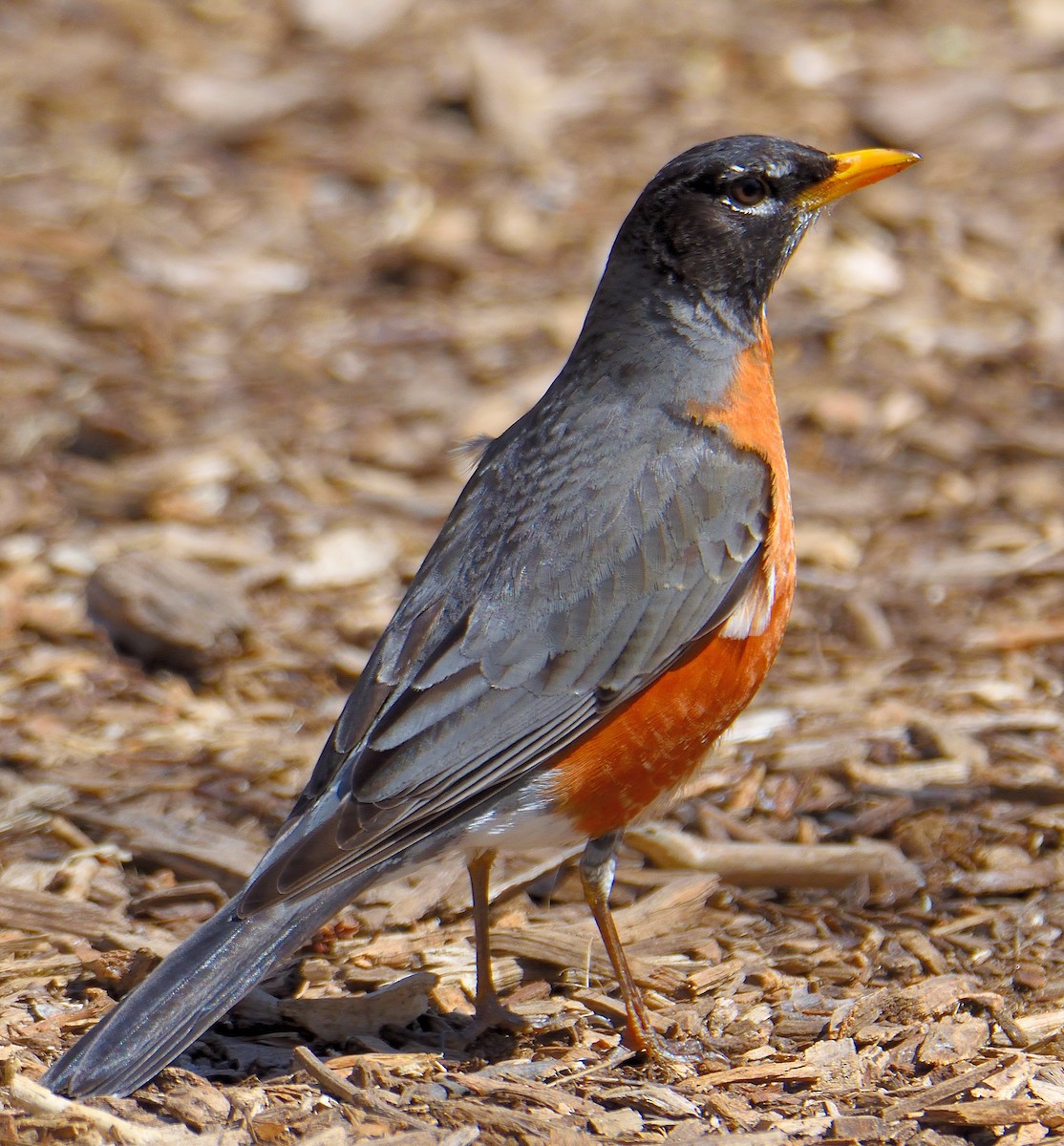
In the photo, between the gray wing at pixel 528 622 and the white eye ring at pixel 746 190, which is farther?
the white eye ring at pixel 746 190

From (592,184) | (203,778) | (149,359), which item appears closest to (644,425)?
(203,778)

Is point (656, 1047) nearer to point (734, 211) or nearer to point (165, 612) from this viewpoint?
point (734, 211)

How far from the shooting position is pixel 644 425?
16.2 feet

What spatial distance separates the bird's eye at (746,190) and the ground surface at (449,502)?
1.88m

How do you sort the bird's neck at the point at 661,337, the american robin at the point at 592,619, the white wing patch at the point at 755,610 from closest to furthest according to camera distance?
1. the american robin at the point at 592,619
2. the white wing patch at the point at 755,610
3. the bird's neck at the point at 661,337

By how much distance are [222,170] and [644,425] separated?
16.7 ft

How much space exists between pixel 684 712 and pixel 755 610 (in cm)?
38

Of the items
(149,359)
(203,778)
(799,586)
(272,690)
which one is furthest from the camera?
(149,359)

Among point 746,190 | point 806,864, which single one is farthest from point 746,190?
→ point 806,864

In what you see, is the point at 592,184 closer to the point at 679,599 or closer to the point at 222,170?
the point at 222,170

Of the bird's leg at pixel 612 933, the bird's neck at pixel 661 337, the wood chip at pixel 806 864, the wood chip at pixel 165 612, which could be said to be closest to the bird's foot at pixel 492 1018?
the bird's leg at pixel 612 933

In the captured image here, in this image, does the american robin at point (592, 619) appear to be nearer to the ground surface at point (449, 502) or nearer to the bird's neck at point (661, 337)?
the bird's neck at point (661, 337)

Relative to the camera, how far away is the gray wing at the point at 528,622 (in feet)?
14.1

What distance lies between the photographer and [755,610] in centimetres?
480
